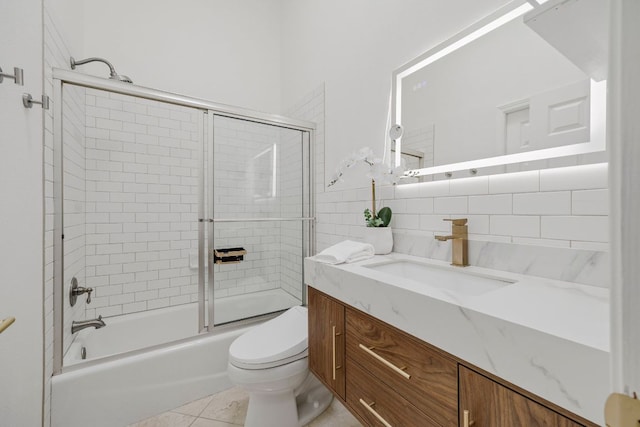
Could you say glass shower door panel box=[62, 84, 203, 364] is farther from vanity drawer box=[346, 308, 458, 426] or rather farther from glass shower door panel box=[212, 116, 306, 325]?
vanity drawer box=[346, 308, 458, 426]

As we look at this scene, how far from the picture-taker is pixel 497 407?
2.02 feet

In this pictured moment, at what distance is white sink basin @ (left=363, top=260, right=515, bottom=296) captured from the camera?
1.01 meters

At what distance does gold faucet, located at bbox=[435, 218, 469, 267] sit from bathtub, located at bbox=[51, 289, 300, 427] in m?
1.51

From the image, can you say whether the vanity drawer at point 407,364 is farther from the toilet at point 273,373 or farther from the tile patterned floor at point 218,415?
the tile patterned floor at point 218,415

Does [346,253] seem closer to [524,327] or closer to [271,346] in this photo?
[271,346]

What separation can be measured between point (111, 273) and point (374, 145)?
2.25 m

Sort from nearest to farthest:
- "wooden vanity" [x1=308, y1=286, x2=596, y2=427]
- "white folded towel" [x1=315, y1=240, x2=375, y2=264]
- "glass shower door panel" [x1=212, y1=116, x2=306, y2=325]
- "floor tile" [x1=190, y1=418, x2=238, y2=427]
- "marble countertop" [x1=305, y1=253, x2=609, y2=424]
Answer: "marble countertop" [x1=305, y1=253, x2=609, y2=424]
"wooden vanity" [x1=308, y1=286, x2=596, y2=427]
"white folded towel" [x1=315, y1=240, x2=375, y2=264]
"floor tile" [x1=190, y1=418, x2=238, y2=427]
"glass shower door panel" [x1=212, y1=116, x2=306, y2=325]

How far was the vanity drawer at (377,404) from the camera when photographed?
0.83 m

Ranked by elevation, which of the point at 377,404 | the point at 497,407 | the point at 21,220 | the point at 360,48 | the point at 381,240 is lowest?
the point at 377,404

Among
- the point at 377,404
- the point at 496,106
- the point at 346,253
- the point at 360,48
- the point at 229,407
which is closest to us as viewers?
the point at 377,404

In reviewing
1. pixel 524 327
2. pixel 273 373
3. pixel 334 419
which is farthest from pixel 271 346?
pixel 524 327

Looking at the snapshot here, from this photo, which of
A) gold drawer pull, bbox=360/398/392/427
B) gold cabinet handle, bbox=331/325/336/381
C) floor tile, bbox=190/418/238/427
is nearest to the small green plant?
gold cabinet handle, bbox=331/325/336/381

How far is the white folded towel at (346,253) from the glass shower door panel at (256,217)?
96cm

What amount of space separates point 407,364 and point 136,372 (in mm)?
1568
